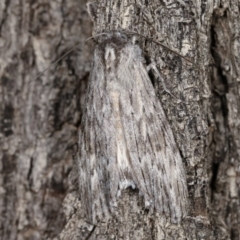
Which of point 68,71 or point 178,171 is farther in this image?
point 68,71

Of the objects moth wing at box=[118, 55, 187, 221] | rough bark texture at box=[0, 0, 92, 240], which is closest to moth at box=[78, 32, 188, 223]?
moth wing at box=[118, 55, 187, 221]

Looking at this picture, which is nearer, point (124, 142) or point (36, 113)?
point (124, 142)

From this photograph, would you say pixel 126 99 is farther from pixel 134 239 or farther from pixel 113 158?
pixel 134 239

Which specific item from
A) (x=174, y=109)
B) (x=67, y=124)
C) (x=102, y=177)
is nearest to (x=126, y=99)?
(x=174, y=109)

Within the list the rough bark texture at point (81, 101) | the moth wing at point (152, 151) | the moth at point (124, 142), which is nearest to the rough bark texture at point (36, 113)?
the rough bark texture at point (81, 101)

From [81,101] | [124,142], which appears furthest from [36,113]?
[124,142]

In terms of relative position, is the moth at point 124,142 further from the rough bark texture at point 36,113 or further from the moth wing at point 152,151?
the rough bark texture at point 36,113

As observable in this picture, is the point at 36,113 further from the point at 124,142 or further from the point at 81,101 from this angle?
the point at 124,142
